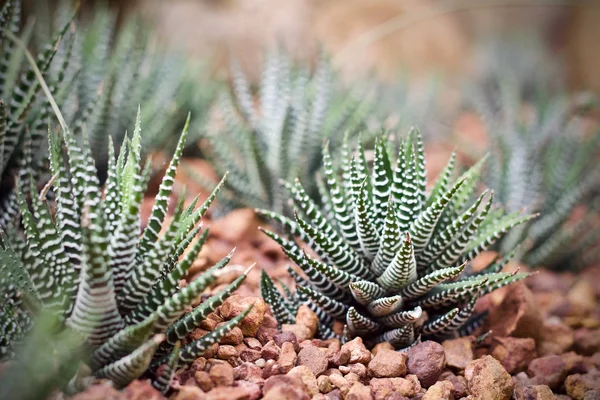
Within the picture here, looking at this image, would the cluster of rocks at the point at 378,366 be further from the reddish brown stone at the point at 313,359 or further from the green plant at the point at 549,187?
the green plant at the point at 549,187

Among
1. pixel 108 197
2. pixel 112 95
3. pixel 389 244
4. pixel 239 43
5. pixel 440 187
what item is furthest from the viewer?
pixel 239 43

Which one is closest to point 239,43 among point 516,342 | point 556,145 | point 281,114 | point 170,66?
point 170,66

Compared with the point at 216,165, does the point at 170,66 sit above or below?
above

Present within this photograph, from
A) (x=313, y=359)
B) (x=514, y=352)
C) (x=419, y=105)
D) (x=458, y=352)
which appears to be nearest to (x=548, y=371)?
(x=514, y=352)

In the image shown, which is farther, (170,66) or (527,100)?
(527,100)

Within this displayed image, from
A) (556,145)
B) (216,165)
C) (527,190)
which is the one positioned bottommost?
(216,165)

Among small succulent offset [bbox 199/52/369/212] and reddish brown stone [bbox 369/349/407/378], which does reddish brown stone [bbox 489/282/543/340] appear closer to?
reddish brown stone [bbox 369/349/407/378]

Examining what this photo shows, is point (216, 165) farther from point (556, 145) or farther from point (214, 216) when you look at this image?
point (556, 145)
